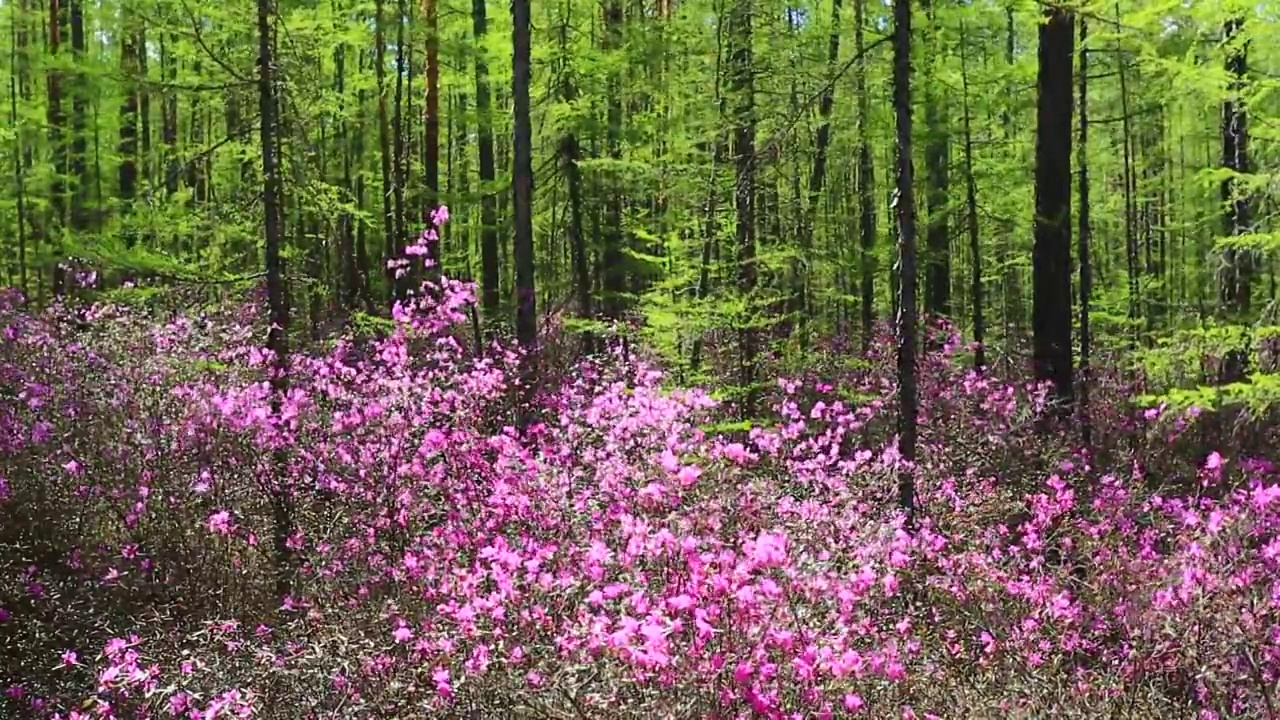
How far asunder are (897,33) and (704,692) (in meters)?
5.29

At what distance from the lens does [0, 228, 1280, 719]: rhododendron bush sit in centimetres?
452

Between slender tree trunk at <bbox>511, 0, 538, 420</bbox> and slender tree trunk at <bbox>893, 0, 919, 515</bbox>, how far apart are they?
16.9 feet

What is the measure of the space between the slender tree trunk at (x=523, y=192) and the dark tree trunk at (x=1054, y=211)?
5840mm

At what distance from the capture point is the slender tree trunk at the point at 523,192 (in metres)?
11.5

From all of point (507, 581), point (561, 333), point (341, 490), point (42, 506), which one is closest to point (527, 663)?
point (507, 581)

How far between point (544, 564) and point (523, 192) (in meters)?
6.98

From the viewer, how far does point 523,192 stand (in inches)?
462

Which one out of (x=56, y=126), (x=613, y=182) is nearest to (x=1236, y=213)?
(x=613, y=182)

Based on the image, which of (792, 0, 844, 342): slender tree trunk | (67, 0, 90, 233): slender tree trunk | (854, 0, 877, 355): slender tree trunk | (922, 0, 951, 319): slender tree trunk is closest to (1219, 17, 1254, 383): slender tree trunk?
(922, 0, 951, 319): slender tree trunk

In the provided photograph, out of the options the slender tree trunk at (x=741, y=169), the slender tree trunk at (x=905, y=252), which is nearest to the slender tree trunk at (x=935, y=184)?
the slender tree trunk at (x=741, y=169)

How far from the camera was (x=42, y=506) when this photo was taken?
24.0 feet

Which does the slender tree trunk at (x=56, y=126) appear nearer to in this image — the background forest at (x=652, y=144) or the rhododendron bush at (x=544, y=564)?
the background forest at (x=652, y=144)

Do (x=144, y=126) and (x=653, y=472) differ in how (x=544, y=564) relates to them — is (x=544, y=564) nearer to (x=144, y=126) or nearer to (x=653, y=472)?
(x=653, y=472)

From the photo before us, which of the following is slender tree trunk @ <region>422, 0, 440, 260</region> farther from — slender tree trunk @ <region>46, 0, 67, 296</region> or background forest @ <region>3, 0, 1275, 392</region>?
slender tree trunk @ <region>46, 0, 67, 296</region>
